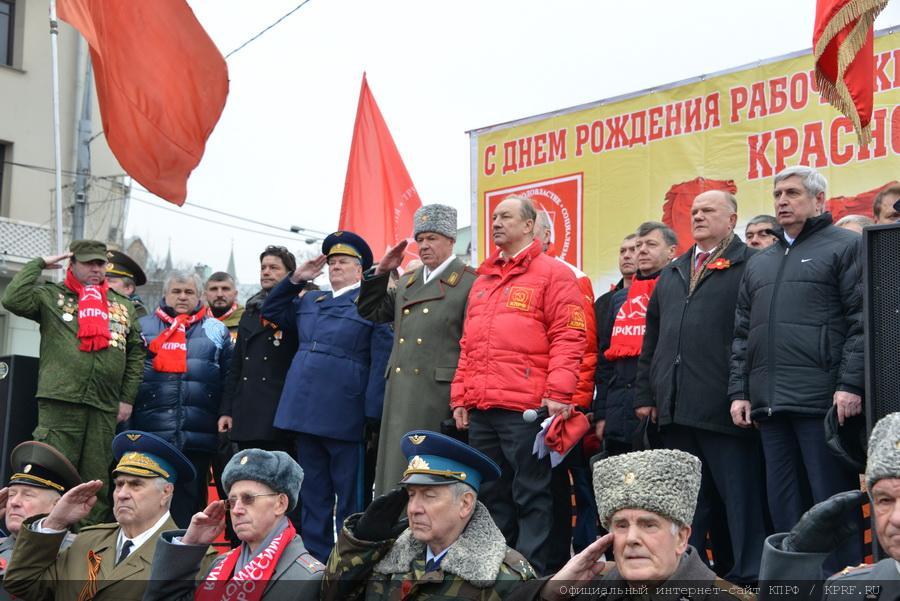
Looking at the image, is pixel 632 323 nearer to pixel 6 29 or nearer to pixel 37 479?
pixel 37 479

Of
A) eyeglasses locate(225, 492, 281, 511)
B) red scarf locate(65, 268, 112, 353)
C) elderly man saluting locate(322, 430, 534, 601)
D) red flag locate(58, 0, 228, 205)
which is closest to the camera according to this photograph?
elderly man saluting locate(322, 430, 534, 601)

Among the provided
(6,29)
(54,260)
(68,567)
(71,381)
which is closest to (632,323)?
(68,567)

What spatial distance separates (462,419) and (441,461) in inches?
66.1

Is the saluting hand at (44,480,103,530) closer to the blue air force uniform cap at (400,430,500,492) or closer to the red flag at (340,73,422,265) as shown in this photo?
the blue air force uniform cap at (400,430,500,492)

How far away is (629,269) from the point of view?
25.3ft

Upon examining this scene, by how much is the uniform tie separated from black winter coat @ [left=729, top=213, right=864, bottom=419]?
9.86 ft

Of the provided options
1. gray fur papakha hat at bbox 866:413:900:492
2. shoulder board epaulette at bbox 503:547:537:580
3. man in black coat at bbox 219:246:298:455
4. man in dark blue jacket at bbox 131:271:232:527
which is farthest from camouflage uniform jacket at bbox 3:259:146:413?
gray fur papakha hat at bbox 866:413:900:492

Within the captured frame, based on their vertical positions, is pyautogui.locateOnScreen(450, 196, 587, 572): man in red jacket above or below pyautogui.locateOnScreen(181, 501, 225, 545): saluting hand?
above

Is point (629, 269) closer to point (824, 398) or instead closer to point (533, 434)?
point (533, 434)

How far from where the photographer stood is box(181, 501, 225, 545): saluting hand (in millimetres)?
5082

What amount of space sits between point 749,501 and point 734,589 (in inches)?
84.7

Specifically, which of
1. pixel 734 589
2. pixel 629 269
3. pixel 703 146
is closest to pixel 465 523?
pixel 734 589

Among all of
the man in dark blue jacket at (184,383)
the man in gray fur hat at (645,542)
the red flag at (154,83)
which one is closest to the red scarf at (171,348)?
the man in dark blue jacket at (184,383)

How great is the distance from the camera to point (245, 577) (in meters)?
5.03
